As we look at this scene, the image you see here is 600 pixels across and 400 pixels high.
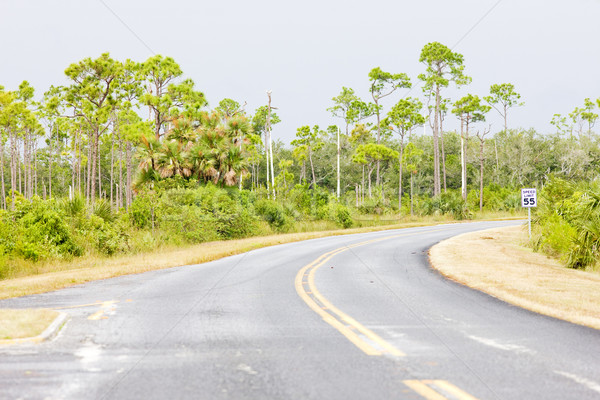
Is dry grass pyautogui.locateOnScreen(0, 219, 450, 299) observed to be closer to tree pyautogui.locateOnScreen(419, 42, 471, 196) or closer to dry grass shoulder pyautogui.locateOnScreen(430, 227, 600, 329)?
dry grass shoulder pyautogui.locateOnScreen(430, 227, 600, 329)

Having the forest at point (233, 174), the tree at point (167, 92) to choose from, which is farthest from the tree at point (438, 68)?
the tree at point (167, 92)

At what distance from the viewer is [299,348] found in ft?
18.5

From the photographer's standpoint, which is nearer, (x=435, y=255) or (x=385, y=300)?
(x=385, y=300)

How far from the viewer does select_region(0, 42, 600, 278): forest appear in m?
17.5

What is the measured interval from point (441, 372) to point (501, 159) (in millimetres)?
65320

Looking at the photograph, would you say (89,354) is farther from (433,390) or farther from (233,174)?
(233,174)

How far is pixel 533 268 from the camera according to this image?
13.8m

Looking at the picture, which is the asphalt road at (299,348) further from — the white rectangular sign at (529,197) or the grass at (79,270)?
the white rectangular sign at (529,197)

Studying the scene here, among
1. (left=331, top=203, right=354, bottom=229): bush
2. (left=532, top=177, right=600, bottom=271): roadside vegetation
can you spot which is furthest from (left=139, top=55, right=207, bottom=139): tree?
(left=532, top=177, right=600, bottom=271): roadside vegetation

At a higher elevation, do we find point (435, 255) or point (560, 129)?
point (560, 129)

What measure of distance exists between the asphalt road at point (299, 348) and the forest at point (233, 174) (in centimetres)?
847

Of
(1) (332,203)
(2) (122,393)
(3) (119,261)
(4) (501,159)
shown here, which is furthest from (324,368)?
(4) (501,159)

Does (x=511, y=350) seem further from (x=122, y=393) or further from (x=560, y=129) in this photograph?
(x=560, y=129)

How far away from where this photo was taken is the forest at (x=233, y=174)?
17.5m
